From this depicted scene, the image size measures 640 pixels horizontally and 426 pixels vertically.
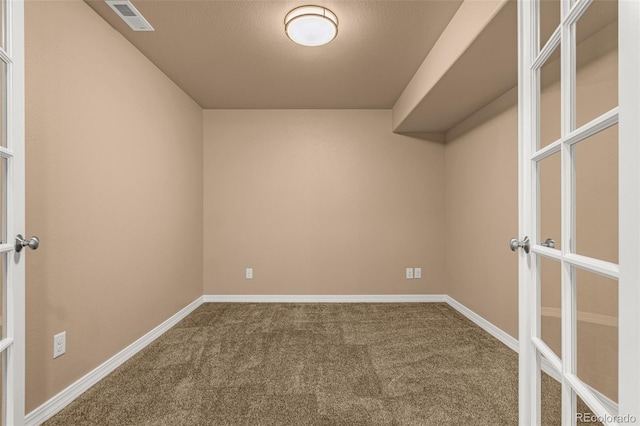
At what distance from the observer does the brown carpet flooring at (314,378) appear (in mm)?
1673

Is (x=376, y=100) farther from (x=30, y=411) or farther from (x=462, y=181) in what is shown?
(x=30, y=411)

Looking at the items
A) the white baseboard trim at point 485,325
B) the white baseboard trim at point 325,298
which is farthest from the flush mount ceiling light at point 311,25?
the white baseboard trim at point 325,298

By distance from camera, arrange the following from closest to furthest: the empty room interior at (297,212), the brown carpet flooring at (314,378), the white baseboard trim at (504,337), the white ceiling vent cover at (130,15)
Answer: the white baseboard trim at (504,337), the empty room interior at (297,212), the brown carpet flooring at (314,378), the white ceiling vent cover at (130,15)

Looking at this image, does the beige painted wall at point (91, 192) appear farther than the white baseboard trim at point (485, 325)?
No

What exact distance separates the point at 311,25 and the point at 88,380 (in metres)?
2.64

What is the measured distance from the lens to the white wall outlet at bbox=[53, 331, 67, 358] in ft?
5.70

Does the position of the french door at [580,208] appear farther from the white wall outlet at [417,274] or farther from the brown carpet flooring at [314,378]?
the white wall outlet at [417,274]

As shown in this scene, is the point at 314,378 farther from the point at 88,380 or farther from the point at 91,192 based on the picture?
the point at 91,192

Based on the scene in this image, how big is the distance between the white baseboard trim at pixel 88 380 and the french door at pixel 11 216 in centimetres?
55

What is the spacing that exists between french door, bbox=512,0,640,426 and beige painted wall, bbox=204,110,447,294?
2.79 meters

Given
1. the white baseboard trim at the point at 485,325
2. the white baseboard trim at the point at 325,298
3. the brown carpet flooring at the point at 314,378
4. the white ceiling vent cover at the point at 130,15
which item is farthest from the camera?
the white baseboard trim at the point at 325,298
